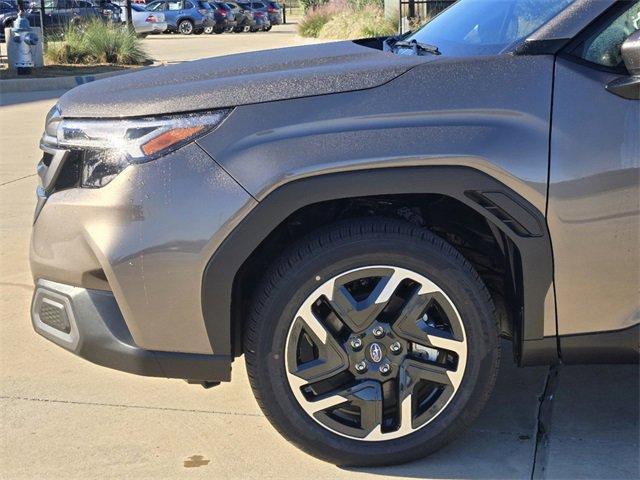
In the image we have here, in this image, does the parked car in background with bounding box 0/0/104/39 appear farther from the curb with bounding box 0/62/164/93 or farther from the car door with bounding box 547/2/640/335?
the car door with bounding box 547/2/640/335

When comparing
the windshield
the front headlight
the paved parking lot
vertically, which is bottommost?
the paved parking lot

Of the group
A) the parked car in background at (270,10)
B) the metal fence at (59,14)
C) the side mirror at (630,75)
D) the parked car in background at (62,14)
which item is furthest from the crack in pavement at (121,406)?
the parked car in background at (270,10)

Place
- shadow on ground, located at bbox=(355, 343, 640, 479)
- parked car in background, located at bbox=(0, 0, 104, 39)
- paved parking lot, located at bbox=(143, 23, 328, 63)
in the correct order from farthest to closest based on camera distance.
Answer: paved parking lot, located at bbox=(143, 23, 328, 63) → parked car in background, located at bbox=(0, 0, 104, 39) → shadow on ground, located at bbox=(355, 343, 640, 479)

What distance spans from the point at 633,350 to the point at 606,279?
29 cm

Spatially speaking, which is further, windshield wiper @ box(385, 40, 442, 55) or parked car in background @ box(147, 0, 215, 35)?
parked car in background @ box(147, 0, 215, 35)

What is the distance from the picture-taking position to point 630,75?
3166mm

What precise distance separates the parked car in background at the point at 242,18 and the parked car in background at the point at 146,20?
4.94 m

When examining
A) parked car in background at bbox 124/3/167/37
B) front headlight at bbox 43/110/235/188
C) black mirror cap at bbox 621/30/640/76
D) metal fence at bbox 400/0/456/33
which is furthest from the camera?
parked car in background at bbox 124/3/167/37

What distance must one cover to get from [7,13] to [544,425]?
3614 centimetres

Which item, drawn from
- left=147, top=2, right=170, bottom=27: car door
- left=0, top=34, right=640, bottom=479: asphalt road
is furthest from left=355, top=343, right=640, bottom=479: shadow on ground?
left=147, top=2, right=170, bottom=27: car door

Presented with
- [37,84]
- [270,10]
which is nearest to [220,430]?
[37,84]

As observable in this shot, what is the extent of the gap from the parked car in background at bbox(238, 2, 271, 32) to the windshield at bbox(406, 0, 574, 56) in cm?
4311

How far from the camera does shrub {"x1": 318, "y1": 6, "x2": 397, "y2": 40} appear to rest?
82.2ft

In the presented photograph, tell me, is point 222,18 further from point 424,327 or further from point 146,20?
point 424,327
